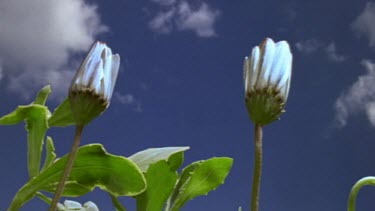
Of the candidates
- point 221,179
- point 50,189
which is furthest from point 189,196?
point 50,189

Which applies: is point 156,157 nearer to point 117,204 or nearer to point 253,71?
point 117,204

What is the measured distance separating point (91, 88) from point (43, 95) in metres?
0.24

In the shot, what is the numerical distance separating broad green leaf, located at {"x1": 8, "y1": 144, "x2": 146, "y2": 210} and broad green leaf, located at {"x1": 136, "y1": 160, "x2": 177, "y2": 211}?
4cm

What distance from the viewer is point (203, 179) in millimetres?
663

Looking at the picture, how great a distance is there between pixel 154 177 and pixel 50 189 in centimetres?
10

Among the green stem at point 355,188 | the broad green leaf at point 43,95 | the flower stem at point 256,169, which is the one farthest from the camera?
the broad green leaf at point 43,95

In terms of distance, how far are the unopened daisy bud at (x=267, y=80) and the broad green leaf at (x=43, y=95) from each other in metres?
0.28

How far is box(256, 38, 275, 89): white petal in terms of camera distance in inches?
19.3

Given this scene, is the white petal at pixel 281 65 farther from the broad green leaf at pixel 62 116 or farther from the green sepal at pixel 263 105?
the broad green leaf at pixel 62 116

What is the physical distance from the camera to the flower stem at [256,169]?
443mm

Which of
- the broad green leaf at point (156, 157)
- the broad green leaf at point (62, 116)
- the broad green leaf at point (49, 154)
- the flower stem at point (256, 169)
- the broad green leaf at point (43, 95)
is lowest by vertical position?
the flower stem at point (256, 169)

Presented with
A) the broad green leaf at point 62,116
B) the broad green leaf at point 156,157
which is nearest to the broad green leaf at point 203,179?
the broad green leaf at point 156,157

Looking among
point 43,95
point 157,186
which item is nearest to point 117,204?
point 157,186

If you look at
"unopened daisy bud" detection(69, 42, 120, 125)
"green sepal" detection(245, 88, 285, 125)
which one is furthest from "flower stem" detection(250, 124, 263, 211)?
"unopened daisy bud" detection(69, 42, 120, 125)
